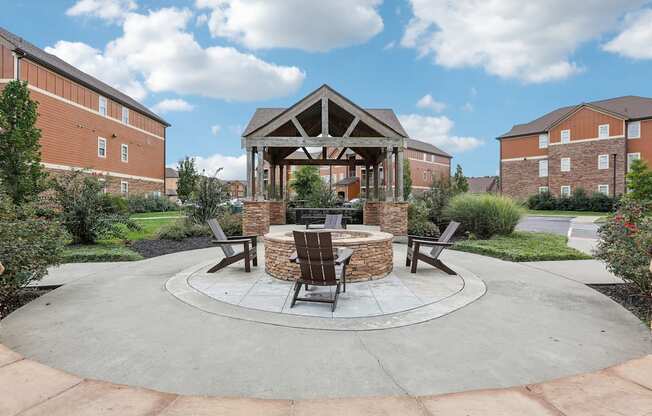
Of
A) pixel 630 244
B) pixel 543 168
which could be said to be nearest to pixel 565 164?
pixel 543 168

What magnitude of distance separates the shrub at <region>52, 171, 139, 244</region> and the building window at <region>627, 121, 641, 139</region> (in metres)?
39.9

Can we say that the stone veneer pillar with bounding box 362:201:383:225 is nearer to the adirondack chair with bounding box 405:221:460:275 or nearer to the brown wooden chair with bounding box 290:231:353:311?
the adirondack chair with bounding box 405:221:460:275

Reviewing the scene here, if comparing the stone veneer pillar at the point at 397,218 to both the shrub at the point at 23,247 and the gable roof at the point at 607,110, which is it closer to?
the shrub at the point at 23,247

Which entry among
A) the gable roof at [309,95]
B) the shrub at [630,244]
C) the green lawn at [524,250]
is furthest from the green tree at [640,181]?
the shrub at [630,244]

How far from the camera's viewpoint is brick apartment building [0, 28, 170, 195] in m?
21.1

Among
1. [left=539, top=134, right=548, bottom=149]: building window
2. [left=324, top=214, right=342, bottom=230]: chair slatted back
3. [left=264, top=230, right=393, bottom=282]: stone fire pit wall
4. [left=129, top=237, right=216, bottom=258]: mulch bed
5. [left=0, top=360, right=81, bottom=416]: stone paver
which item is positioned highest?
[left=539, top=134, right=548, bottom=149]: building window

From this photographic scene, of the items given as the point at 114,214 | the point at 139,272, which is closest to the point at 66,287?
the point at 139,272

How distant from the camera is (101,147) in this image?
27.8m

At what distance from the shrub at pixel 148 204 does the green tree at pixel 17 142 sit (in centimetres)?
1189

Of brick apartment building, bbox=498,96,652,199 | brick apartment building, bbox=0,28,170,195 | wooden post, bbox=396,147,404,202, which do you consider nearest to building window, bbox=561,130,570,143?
brick apartment building, bbox=498,96,652,199

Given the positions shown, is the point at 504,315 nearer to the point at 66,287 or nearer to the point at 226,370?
the point at 226,370

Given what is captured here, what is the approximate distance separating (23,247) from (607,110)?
1658 inches

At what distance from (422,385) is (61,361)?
314cm

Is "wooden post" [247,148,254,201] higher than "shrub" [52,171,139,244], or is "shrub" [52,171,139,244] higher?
"wooden post" [247,148,254,201]
